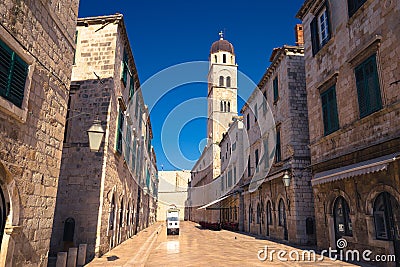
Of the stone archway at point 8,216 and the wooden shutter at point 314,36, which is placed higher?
the wooden shutter at point 314,36

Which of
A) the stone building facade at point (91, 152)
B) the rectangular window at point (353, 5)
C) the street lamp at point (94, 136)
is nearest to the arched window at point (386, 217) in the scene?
the rectangular window at point (353, 5)

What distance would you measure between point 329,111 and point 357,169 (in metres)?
3.53

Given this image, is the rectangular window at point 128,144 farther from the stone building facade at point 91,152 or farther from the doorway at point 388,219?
the doorway at point 388,219

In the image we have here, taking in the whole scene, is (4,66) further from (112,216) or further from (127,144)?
(127,144)

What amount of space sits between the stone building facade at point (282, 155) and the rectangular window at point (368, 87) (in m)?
5.37

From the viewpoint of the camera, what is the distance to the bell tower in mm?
53188

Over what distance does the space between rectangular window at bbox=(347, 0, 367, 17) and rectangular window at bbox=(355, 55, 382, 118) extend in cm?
204

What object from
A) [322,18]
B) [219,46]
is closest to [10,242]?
[322,18]

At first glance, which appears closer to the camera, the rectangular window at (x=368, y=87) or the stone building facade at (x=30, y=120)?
the stone building facade at (x=30, y=120)

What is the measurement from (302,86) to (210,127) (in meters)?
39.3

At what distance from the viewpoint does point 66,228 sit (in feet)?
36.7

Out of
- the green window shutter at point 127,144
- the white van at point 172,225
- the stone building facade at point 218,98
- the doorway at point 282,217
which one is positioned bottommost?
the white van at point 172,225

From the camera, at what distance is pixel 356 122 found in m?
9.77

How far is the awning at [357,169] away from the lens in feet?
25.8
